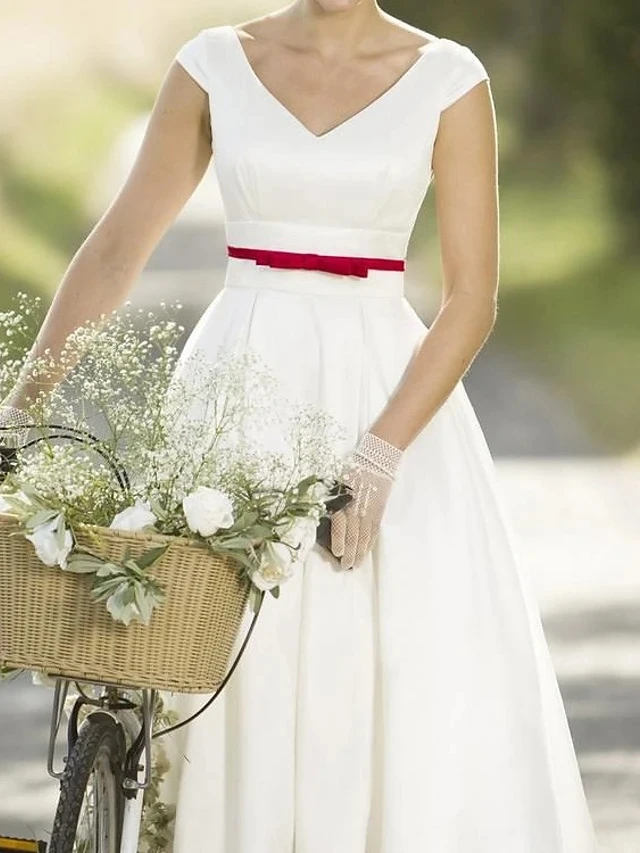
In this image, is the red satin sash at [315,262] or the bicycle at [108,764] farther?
the red satin sash at [315,262]

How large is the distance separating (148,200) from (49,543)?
102 centimetres

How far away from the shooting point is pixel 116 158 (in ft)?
53.6

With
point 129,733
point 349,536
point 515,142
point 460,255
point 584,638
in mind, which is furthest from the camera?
point 515,142

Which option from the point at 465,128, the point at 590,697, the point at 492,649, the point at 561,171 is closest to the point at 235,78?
the point at 465,128

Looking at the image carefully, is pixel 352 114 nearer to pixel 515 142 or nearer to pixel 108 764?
pixel 108 764

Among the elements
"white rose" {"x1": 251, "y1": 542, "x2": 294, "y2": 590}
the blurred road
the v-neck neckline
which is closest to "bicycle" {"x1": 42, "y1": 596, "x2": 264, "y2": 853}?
"white rose" {"x1": 251, "y1": 542, "x2": 294, "y2": 590}

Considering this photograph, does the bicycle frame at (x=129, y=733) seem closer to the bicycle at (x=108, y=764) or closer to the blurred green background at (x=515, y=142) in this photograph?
the bicycle at (x=108, y=764)

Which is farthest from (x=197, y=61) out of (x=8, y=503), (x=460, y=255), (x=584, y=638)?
(x=584, y=638)

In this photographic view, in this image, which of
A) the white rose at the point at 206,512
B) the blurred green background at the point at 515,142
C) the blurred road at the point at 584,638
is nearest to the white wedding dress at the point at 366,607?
the white rose at the point at 206,512

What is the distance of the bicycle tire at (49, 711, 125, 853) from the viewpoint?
3.31 meters

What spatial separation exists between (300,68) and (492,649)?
1010mm

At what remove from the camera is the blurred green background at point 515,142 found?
1619cm

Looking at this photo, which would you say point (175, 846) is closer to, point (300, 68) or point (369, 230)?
point (369, 230)

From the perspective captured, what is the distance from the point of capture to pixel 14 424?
3617 mm
